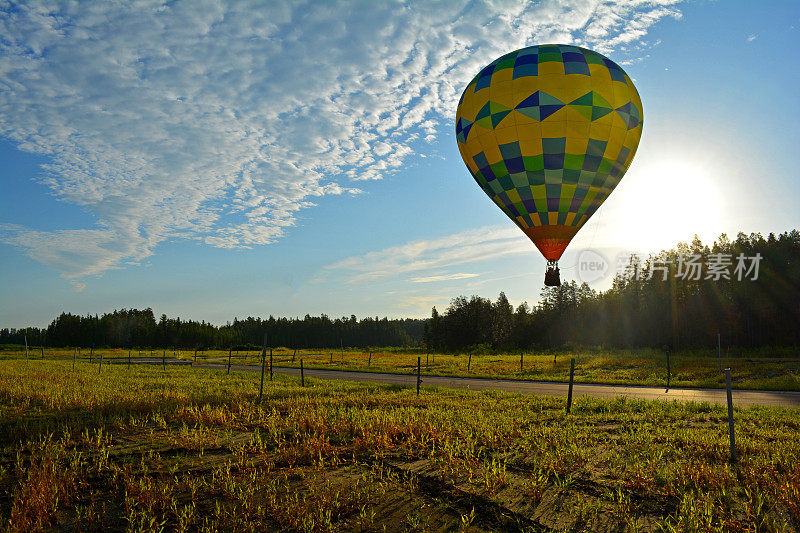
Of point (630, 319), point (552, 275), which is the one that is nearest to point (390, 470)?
point (552, 275)

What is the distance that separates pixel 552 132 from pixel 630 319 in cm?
7191

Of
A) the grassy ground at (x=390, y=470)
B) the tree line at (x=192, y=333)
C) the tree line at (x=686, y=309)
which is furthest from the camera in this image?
the tree line at (x=192, y=333)

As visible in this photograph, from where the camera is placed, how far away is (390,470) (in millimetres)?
8102

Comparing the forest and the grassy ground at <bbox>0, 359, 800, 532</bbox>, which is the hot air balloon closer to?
the grassy ground at <bbox>0, 359, 800, 532</bbox>

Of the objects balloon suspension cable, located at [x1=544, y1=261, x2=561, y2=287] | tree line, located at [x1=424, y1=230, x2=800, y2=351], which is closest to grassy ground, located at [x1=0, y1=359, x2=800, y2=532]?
balloon suspension cable, located at [x1=544, y1=261, x2=561, y2=287]

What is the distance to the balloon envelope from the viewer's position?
1869 cm

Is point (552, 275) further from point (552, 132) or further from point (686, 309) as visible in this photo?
point (686, 309)

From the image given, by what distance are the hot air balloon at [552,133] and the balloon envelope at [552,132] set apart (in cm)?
4

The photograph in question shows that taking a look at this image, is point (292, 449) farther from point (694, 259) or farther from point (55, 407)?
point (694, 259)

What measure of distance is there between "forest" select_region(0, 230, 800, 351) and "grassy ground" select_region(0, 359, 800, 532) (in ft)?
184

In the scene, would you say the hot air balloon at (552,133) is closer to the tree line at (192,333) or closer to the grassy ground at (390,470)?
the grassy ground at (390,470)

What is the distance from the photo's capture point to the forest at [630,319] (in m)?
58.6

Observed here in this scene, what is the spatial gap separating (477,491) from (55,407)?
13.2 meters

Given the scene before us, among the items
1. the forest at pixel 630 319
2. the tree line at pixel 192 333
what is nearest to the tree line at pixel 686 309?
the forest at pixel 630 319
